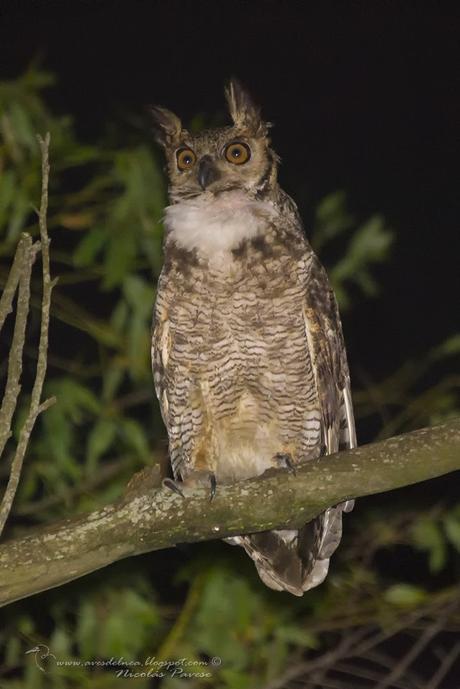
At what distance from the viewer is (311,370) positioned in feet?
7.37

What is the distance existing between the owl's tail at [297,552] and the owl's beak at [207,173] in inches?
27.2

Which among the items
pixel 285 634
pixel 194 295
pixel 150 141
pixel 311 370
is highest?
pixel 150 141

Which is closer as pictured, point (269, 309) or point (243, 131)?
point (269, 309)

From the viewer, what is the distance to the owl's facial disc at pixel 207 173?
87.6 inches

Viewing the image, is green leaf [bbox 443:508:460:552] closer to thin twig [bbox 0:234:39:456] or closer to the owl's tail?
the owl's tail

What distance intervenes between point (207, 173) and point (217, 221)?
114 millimetres

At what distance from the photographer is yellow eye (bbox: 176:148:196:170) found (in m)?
2.29

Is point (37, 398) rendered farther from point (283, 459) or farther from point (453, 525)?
point (453, 525)

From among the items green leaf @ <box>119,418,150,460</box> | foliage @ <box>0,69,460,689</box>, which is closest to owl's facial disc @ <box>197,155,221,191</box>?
foliage @ <box>0,69,460,689</box>

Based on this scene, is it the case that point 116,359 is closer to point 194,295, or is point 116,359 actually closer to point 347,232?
point 194,295

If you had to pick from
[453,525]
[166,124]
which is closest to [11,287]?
[166,124]

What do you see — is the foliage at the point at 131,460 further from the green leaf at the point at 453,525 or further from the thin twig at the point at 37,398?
the thin twig at the point at 37,398

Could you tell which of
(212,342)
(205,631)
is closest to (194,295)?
(212,342)

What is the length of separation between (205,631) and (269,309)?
0.74 m
